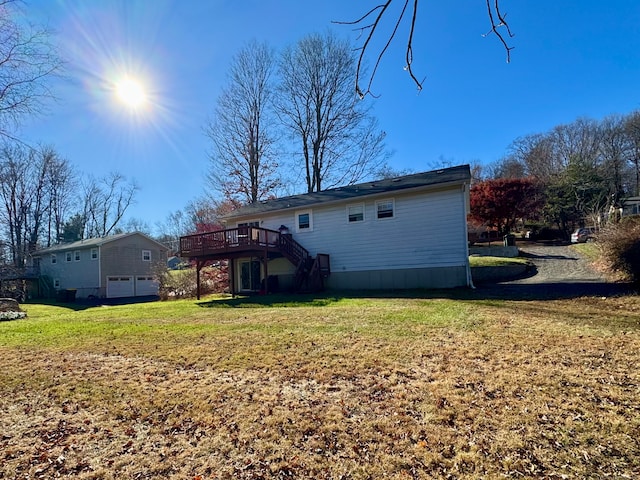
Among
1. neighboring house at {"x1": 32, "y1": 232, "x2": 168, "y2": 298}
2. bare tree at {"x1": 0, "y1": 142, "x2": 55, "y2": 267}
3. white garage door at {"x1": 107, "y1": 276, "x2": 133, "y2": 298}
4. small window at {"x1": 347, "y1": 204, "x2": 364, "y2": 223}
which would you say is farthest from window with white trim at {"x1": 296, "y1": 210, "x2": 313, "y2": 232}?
bare tree at {"x1": 0, "y1": 142, "x2": 55, "y2": 267}

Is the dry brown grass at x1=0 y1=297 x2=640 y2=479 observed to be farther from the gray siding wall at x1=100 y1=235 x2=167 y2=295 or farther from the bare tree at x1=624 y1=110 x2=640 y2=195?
the bare tree at x1=624 y1=110 x2=640 y2=195

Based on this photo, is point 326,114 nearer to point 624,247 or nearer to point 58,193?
point 624,247

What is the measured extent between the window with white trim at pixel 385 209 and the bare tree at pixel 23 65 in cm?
1162

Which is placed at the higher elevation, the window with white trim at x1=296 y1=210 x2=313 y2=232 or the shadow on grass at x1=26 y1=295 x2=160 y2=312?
the window with white trim at x1=296 y1=210 x2=313 y2=232

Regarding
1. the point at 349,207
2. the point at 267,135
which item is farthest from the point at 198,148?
the point at 349,207

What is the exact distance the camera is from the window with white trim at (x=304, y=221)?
55.4 feet

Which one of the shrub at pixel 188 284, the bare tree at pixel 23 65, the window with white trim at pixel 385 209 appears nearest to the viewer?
the bare tree at pixel 23 65

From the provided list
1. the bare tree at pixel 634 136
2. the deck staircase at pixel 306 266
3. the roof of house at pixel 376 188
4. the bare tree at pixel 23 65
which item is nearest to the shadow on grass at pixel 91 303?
the roof of house at pixel 376 188

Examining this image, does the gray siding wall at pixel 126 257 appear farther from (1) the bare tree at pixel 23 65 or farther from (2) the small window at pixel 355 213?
(1) the bare tree at pixel 23 65

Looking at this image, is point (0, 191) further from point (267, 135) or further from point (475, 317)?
point (475, 317)

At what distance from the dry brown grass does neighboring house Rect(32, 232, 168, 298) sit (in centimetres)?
2473

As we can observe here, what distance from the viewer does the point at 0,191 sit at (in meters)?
30.1

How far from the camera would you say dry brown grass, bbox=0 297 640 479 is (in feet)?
8.18

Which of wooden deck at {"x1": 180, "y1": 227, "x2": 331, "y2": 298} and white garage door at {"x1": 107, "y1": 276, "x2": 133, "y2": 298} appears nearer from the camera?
wooden deck at {"x1": 180, "y1": 227, "x2": 331, "y2": 298}
